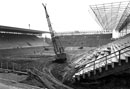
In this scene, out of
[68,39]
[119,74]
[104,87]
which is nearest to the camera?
[104,87]

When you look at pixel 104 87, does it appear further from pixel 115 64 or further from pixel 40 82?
pixel 40 82

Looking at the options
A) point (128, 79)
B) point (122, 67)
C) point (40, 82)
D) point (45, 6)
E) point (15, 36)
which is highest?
point (45, 6)

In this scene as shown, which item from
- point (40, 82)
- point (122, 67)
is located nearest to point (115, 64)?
point (122, 67)

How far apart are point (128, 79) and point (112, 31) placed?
55.8 meters

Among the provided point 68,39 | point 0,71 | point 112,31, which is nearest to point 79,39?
point 68,39

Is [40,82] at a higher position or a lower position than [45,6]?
lower

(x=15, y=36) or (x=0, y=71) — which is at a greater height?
(x=15, y=36)

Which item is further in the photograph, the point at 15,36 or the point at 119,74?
the point at 15,36

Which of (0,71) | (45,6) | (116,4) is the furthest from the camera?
(116,4)

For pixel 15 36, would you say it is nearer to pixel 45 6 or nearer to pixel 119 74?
pixel 45 6

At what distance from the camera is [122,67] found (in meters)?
7.86

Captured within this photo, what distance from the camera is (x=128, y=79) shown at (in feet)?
29.1

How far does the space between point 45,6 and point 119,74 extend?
17762 millimetres

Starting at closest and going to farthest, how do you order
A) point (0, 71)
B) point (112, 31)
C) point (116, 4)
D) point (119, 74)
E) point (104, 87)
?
point (104, 87) < point (119, 74) < point (0, 71) < point (116, 4) < point (112, 31)
